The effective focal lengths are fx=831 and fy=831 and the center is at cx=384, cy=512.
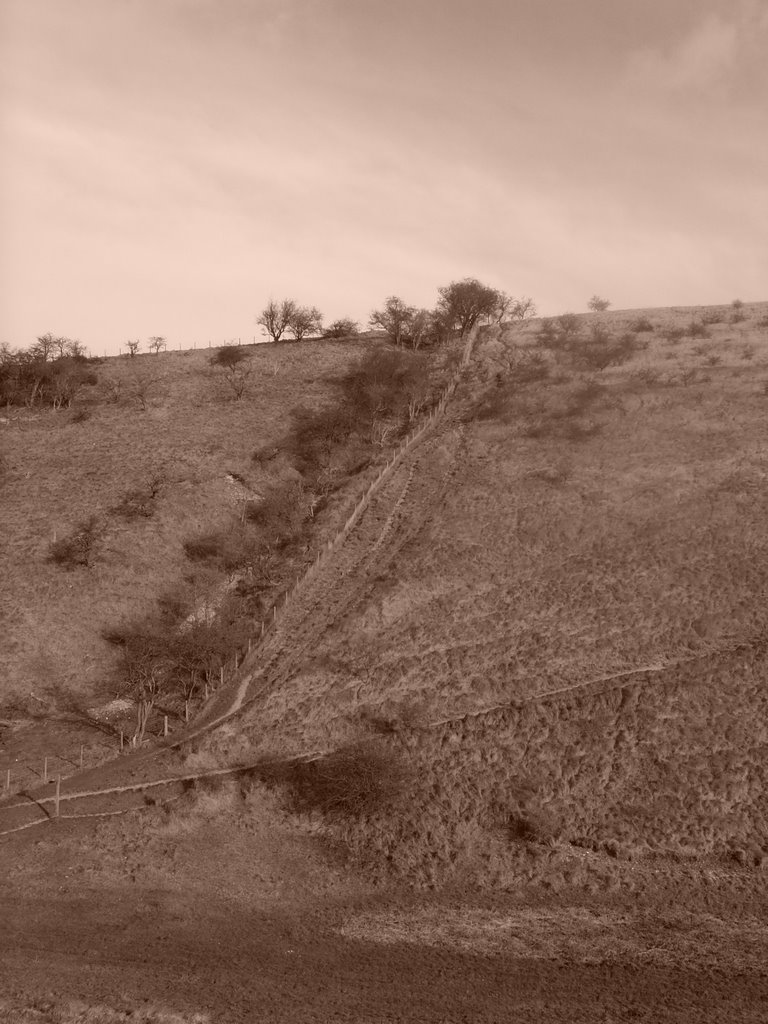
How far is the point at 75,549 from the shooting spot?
48.3 meters

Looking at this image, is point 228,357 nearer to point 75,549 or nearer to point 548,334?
point 548,334

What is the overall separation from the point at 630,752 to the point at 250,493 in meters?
32.2

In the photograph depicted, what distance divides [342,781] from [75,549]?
25732 millimetres

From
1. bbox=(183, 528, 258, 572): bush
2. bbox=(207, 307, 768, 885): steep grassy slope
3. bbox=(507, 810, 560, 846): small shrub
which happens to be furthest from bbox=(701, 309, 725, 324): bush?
bbox=(507, 810, 560, 846): small shrub

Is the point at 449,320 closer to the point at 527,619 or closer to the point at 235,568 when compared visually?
the point at 235,568

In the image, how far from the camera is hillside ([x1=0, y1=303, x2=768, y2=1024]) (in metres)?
22.3

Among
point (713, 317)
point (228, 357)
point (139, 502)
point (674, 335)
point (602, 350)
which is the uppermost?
point (713, 317)

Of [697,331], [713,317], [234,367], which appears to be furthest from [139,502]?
[713,317]

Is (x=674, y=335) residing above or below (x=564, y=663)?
above

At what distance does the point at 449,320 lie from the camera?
87.4m

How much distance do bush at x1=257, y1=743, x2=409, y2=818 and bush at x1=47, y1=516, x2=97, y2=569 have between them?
20985mm

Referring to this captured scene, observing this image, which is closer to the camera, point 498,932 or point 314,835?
point 498,932

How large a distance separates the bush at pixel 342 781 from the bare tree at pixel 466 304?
208 feet

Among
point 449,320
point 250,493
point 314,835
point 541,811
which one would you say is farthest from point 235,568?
point 449,320
